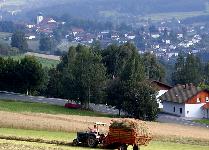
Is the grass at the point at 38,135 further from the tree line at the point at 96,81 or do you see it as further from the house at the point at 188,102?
the house at the point at 188,102

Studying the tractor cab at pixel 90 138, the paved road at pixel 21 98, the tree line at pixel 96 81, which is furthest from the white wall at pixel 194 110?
the tractor cab at pixel 90 138

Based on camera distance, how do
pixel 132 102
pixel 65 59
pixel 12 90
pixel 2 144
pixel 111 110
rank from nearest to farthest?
pixel 2 144 → pixel 132 102 → pixel 111 110 → pixel 12 90 → pixel 65 59

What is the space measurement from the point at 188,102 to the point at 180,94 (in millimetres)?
2917

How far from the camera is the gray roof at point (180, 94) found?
101 meters

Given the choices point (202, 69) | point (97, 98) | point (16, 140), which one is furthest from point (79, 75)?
point (202, 69)

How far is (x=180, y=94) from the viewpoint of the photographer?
103 meters

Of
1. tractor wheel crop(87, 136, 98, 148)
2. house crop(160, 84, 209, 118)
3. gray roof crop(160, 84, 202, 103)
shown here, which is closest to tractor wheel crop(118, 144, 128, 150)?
tractor wheel crop(87, 136, 98, 148)

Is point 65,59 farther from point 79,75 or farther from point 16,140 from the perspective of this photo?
point 16,140

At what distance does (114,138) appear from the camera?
1382 inches

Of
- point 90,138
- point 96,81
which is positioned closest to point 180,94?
point 96,81

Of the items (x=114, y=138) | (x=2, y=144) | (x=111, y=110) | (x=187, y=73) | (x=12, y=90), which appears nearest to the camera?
(x=2, y=144)

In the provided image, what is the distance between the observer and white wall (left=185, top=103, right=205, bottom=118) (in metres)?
101

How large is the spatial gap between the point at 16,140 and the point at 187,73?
343ft

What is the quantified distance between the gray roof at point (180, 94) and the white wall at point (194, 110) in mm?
1528
